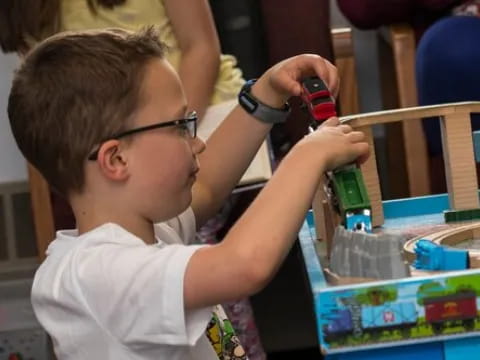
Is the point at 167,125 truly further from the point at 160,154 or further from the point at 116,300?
the point at 116,300

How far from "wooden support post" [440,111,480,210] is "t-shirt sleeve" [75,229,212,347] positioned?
0.92 feet

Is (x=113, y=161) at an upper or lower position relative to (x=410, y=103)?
upper

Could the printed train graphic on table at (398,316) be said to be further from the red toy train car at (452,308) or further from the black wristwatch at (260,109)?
the black wristwatch at (260,109)

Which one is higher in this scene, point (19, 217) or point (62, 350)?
point (62, 350)

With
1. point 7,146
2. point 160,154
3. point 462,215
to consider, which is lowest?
point 7,146

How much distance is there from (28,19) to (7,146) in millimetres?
566

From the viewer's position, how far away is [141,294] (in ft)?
2.71

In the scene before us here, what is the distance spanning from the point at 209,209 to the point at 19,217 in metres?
1.06

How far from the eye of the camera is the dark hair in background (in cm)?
157

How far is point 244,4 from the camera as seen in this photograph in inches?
72.9

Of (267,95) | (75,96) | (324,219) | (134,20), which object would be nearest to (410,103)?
(134,20)

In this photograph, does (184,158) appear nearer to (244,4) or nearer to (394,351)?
(394,351)

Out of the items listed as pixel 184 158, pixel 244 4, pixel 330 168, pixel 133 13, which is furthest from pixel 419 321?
pixel 244 4

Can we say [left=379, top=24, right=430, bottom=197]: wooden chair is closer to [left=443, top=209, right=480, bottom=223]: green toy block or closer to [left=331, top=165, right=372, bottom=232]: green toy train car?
[left=443, top=209, right=480, bottom=223]: green toy block
